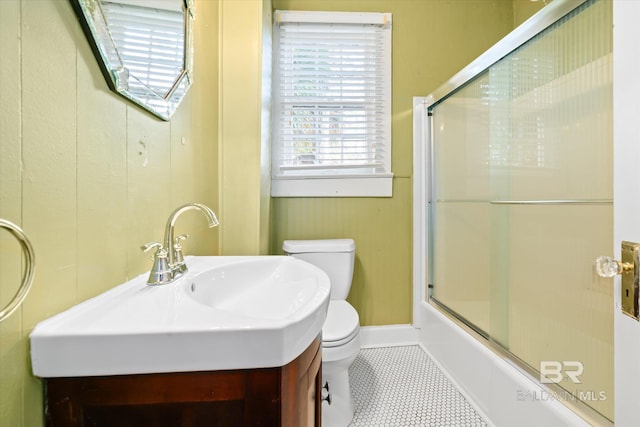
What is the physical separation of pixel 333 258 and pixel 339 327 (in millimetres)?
472

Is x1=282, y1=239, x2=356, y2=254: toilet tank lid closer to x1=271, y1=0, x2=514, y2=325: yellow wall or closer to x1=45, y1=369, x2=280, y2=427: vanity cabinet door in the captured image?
x1=271, y1=0, x2=514, y2=325: yellow wall

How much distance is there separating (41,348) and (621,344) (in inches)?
46.6

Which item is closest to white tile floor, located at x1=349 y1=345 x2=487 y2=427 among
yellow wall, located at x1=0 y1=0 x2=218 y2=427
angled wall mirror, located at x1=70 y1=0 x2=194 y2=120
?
yellow wall, located at x1=0 y1=0 x2=218 y2=427

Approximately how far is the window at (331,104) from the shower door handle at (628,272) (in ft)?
3.88

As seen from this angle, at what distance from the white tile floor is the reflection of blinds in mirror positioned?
1.44 m

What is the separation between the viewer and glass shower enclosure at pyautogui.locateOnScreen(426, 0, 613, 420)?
3.23 ft

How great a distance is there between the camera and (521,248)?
129 cm

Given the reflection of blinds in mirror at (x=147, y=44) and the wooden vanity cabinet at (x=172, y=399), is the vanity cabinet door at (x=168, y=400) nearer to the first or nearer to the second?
the wooden vanity cabinet at (x=172, y=399)

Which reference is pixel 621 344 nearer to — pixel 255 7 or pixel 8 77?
pixel 8 77

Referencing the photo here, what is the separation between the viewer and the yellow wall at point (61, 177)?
0.41 meters

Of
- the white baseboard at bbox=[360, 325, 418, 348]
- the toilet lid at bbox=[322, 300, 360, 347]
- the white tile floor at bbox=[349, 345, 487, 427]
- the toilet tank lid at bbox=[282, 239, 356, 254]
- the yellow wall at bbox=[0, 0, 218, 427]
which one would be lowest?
the white tile floor at bbox=[349, 345, 487, 427]

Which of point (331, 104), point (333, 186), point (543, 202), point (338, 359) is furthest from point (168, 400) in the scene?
point (331, 104)

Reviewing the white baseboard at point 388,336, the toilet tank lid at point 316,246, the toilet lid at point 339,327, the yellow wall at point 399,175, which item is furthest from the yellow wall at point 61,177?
the white baseboard at point 388,336

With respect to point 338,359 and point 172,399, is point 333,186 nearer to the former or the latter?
point 338,359
